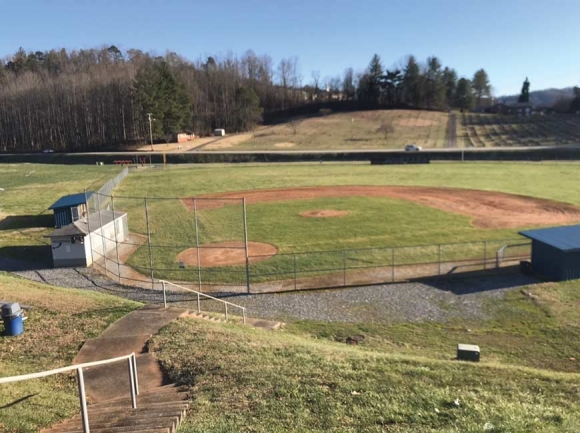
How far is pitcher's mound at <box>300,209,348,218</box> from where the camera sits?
39.6 metres

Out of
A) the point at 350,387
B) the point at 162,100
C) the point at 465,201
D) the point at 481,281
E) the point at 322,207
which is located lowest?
the point at 481,281

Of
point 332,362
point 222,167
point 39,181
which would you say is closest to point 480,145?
point 222,167

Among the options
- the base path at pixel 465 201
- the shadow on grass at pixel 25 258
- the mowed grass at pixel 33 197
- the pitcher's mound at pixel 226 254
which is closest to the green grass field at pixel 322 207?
the pitcher's mound at pixel 226 254

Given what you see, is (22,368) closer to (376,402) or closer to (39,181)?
(376,402)

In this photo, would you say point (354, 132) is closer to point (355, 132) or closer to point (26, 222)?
point (355, 132)

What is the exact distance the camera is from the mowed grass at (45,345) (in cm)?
921

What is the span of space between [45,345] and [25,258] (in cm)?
1784

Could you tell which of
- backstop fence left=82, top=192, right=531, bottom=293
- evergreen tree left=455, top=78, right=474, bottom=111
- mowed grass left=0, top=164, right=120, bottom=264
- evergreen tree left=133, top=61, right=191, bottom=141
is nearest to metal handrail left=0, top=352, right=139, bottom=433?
backstop fence left=82, top=192, right=531, bottom=293

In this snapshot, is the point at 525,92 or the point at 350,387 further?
the point at 525,92

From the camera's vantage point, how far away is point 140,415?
8.41 meters

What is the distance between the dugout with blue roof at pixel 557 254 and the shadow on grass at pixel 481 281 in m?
0.87

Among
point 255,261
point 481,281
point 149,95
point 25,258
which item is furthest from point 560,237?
point 149,95

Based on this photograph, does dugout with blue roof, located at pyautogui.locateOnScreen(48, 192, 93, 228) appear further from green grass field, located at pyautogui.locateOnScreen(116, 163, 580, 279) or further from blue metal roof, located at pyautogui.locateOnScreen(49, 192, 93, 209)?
green grass field, located at pyautogui.locateOnScreen(116, 163, 580, 279)

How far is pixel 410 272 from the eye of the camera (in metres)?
25.5
